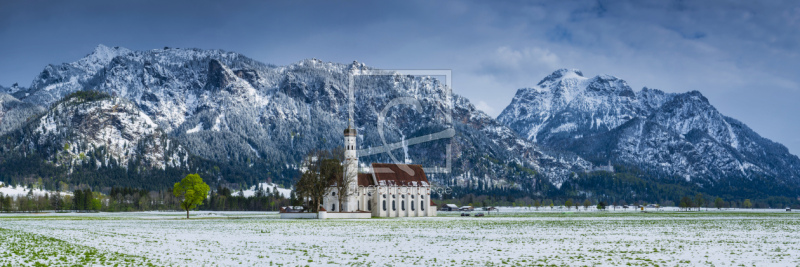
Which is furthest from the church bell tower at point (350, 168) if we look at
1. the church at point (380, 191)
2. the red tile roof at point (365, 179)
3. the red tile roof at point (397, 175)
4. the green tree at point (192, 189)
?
the green tree at point (192, 189)

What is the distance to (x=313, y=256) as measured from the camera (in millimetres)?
39500

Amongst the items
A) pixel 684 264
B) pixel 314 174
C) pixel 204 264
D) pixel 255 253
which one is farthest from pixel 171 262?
pixel 314 174

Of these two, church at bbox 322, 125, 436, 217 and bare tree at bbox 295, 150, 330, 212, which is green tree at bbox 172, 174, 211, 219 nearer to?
bare tree at bbox 295, 150, 330, 212

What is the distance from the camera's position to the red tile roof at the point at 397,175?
14688 cm

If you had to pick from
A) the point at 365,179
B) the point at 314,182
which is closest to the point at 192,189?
the point at 314,182

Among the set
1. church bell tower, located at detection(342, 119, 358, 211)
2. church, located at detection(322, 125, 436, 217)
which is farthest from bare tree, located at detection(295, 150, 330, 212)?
church bell tower, located at detection(342, 119, 358, 211)

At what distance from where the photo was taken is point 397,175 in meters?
151

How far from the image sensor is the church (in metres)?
140

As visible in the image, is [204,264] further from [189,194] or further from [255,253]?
[189,194]

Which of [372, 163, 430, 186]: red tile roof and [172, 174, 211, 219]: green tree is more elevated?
[372, 163, 430, 186]: red tile roof

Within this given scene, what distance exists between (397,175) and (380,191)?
776cm

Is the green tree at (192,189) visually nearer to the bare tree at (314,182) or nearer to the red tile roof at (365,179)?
the bare tree at (314,182)

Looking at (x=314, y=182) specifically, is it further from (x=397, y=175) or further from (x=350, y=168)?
(x=397, y=175)

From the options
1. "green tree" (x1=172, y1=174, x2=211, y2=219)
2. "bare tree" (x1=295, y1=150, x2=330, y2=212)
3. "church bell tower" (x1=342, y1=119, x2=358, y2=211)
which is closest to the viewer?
"bare tree" (x1=295, y1=150, x2=330, y2=212)
